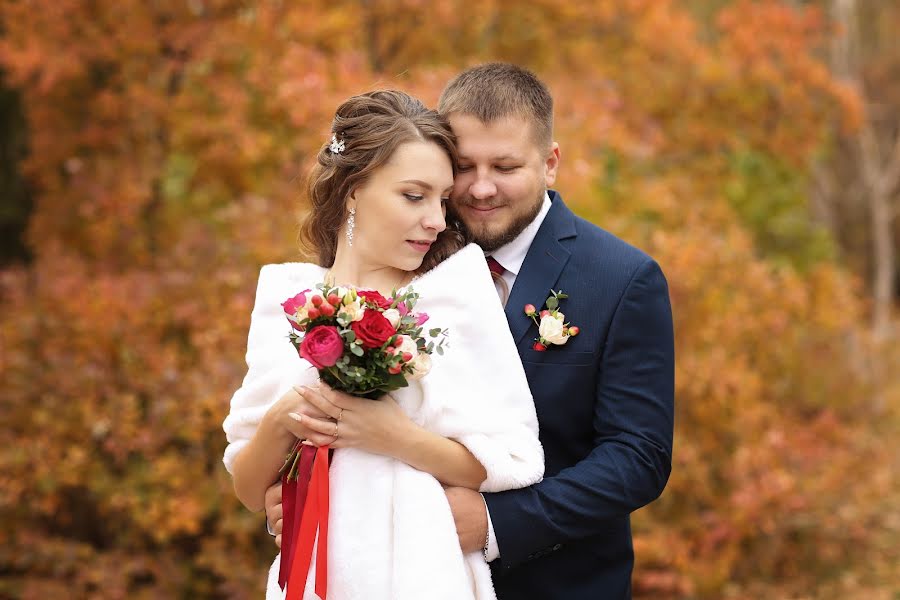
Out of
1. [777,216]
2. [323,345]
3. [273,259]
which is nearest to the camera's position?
[323,345]

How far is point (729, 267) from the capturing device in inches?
259

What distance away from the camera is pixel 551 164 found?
2.93 metres

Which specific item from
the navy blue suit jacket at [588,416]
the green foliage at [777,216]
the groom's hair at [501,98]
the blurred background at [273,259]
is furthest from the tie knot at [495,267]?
the green foliage at [777,216]

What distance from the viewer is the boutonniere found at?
265 centimetres

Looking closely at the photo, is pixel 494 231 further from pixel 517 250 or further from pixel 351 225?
pixel 351 225

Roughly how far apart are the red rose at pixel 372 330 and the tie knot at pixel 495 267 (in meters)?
0.63

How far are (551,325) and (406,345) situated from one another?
1.61ft

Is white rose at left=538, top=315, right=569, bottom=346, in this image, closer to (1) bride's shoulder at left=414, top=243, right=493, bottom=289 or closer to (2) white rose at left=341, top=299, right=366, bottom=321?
(1) bride's shoulder at left=414, top=243, right=493, bottom=289

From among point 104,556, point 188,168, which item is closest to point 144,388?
point 104,556

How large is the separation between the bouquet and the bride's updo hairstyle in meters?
0.39

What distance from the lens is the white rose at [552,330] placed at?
8.68 ft

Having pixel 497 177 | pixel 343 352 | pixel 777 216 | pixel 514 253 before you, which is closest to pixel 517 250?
pixel 514 253

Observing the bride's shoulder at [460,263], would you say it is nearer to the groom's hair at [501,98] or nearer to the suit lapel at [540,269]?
the suit lapel at [540,269]

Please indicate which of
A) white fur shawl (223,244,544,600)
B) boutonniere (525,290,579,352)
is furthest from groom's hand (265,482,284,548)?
boutonniere (525,290,579,352)
